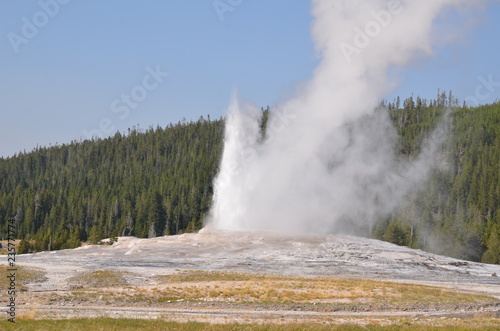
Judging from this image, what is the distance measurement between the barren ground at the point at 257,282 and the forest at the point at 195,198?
1228 inches

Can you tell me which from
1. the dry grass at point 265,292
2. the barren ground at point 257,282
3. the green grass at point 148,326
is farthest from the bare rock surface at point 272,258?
the green grass at point 148,326

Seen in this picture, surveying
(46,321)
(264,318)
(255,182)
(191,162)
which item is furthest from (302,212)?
(191,162)

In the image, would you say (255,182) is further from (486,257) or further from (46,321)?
(46,321)

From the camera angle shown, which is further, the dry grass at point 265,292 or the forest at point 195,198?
the forest at point 195,198

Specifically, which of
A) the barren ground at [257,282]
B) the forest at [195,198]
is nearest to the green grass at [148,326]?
the barren ground at [257,282]

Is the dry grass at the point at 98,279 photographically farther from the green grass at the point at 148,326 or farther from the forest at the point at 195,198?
the forest at the point at 195,198

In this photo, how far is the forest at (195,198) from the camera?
362 feet

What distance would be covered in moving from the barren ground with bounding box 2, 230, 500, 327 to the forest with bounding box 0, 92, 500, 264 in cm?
3118

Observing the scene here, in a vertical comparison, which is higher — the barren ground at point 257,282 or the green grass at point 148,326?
the green grass at point 148,326

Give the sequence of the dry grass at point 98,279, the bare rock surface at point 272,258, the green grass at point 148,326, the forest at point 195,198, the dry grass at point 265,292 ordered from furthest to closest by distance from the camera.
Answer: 1. the forest at point 195,198
2. the bare rock surface at point 272,258
3. the dry grass at point 98,279
4. the dry grass at point 265,292
5. the green grass at point 148,326

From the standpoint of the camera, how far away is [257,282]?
1847 inches

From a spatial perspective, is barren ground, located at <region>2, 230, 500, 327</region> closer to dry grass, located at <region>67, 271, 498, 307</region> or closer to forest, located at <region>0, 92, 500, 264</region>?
dry grass, located at <region>67, 271, 498, 307</region>

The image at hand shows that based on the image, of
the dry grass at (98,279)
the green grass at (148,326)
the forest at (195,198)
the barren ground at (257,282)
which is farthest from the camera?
the forest at (195,198)

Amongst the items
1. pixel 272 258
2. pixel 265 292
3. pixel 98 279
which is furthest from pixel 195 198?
pixel 265 292
